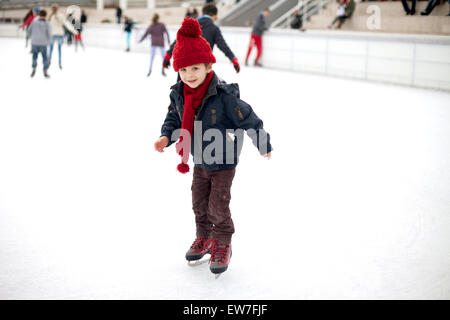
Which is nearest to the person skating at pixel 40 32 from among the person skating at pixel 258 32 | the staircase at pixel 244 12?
the person skating at pixel 258 32

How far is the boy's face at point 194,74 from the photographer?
5.81 feet

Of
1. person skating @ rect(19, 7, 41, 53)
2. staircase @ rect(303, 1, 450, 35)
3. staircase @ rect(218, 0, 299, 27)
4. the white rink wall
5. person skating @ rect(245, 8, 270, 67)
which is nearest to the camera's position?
the white rink wall

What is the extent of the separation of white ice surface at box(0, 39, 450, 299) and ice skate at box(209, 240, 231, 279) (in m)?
0.05

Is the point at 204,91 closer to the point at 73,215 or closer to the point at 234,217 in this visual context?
the point at 234,217

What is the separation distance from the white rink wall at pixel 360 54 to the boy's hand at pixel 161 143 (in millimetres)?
7163

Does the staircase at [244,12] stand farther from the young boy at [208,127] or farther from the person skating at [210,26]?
the young boy at [208,127]

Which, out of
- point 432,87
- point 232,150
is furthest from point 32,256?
point 432,87

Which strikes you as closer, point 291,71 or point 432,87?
point 432,87

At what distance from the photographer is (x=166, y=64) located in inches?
242

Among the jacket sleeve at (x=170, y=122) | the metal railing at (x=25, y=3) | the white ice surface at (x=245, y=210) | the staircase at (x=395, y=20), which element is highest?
the metal railing at (x=25, y=3)

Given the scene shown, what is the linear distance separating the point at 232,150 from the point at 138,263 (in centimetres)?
69

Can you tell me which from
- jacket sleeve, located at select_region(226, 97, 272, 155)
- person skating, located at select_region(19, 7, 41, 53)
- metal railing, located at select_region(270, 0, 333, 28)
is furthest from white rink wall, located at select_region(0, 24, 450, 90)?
jacket sleeve, located at select_region(226, 97, 272, 155)

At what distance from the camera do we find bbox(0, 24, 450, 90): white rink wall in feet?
25.8

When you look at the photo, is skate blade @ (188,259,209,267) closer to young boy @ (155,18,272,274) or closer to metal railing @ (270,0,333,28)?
young boy @ (155,18,272,274)
